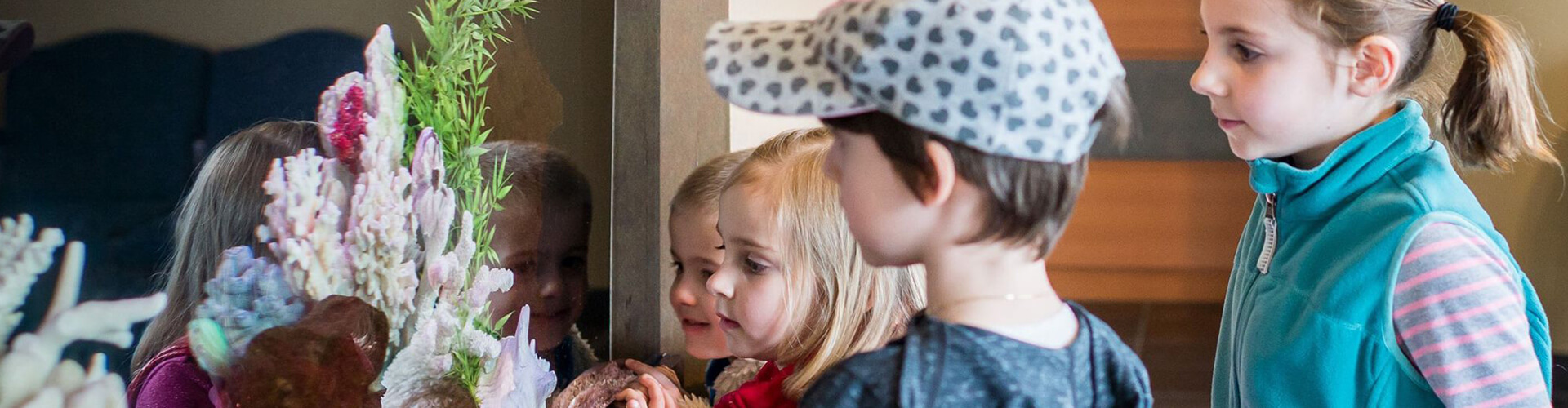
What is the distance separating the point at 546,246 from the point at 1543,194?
3.33 metres

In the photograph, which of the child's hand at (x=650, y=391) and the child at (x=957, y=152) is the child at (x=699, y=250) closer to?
the child's hand at (x=650, y=391)

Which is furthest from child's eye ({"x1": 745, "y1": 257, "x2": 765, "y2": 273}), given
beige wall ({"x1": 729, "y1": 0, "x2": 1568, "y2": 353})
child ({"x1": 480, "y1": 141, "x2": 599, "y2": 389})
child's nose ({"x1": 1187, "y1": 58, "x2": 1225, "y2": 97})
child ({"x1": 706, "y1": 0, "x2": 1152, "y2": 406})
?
beige wall ({"x1": 729, "y1": 0, "x2": 1568, "y2": 353})

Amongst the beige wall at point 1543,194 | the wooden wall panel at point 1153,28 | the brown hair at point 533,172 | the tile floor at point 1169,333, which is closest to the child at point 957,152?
the brown hair at point 533,172

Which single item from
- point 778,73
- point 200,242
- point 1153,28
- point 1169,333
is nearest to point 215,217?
point 200,242

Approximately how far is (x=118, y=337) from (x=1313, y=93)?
3.30ft

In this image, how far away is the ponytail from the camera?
1164 mm

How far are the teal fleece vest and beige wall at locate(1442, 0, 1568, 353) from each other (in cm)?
278

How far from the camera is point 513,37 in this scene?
1270mm

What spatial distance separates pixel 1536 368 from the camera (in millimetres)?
1045

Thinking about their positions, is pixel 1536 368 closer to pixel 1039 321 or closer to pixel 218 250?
pixel 1039 321

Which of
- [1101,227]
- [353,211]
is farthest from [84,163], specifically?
[1101,227]

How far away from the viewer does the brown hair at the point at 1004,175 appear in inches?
27.5

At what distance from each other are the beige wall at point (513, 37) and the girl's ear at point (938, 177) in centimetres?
45

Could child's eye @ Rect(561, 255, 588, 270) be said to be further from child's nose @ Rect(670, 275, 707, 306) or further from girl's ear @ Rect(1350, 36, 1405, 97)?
girl's ear @ Rect(1350, 36, 1405, 97)
